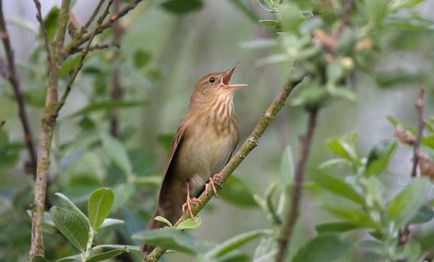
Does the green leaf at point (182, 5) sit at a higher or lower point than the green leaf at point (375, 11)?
lower

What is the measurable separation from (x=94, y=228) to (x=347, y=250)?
A: 96 centimetres

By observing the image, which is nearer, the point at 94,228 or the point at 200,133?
the point at 94,228

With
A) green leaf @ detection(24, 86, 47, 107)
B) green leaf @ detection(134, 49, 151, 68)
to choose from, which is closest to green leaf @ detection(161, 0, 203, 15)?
green leaf @ detection(134, 49, 151, 68)

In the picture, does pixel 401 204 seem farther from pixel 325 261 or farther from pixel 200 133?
pixel 200 133

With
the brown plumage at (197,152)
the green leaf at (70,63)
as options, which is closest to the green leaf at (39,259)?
the green leaf at (70,63)

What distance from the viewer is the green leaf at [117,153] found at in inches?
181

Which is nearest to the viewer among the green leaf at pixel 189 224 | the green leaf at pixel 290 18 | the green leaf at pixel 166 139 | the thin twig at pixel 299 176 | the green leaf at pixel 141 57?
the thin twig at pixel 299 176

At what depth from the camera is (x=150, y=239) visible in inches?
93.1

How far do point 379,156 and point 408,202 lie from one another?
20 cm

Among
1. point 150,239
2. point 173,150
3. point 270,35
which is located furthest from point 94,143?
point 150,239

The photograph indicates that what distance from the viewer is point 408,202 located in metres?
2.40

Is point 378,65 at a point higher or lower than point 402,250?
lower

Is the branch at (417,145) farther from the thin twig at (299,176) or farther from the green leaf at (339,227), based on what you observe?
the thin twig at (299,176)

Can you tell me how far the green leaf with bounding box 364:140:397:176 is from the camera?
2.54 m
